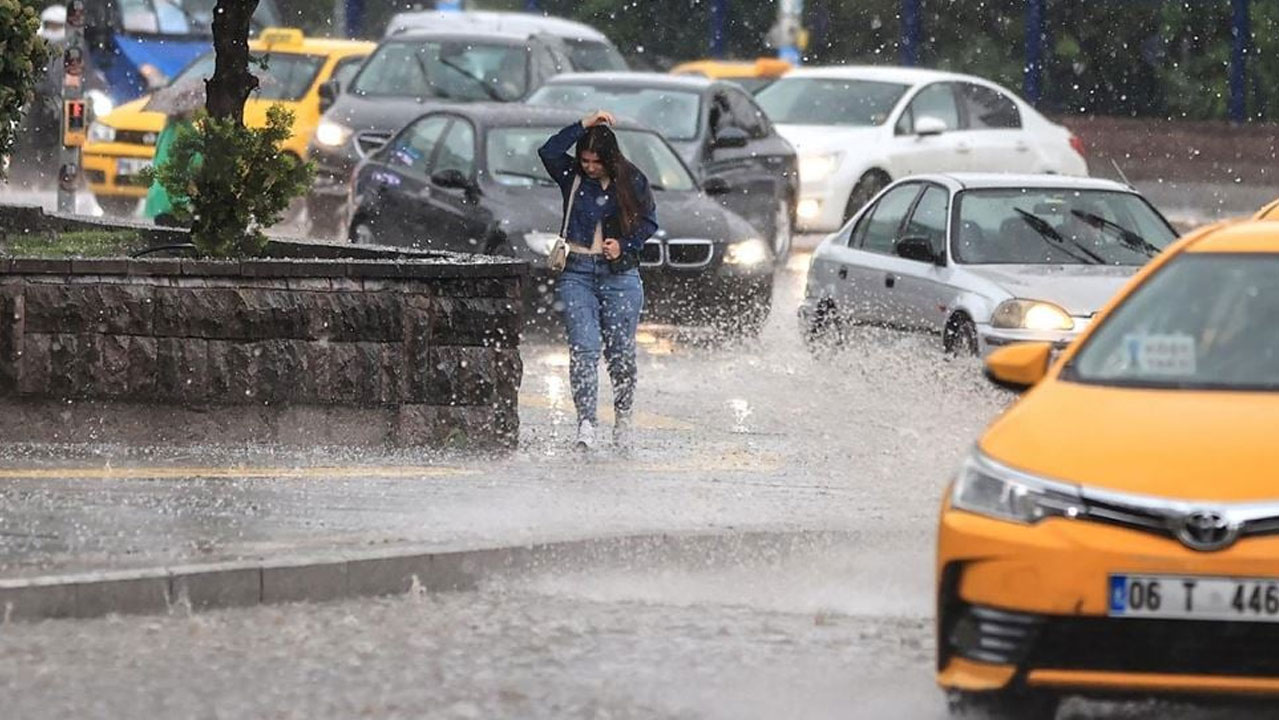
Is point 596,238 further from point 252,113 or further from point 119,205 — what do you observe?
point 119,205

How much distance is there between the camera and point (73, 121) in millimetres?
24656

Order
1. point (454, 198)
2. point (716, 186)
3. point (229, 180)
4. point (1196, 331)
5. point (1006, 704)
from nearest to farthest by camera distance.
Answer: point (1006, 704), point (1196, 331), point (229, 180), point (454, 198), point (716, 186)

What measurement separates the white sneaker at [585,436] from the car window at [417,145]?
24.3 ft

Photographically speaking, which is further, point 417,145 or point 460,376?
point 417,145

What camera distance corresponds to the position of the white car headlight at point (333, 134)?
27922mm

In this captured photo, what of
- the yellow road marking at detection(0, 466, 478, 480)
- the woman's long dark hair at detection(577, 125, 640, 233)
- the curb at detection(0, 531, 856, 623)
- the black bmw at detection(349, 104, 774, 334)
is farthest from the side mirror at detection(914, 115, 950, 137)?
the curb at detection(0, 531, 856, 623)

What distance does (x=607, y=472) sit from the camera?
1346 centimetres

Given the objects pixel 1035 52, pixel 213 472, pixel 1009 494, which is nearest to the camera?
pixel 1009 494

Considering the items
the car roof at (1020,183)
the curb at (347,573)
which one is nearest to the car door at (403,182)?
the car roof at (1020,183)

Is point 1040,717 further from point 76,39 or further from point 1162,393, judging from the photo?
point 76,39

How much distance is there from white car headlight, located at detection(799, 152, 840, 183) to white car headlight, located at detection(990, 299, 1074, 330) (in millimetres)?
12156

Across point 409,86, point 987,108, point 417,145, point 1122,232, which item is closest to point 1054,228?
point 1122,232

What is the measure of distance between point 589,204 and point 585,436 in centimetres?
116

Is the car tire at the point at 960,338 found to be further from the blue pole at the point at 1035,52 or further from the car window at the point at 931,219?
the blue pole at the point at 1035,52
